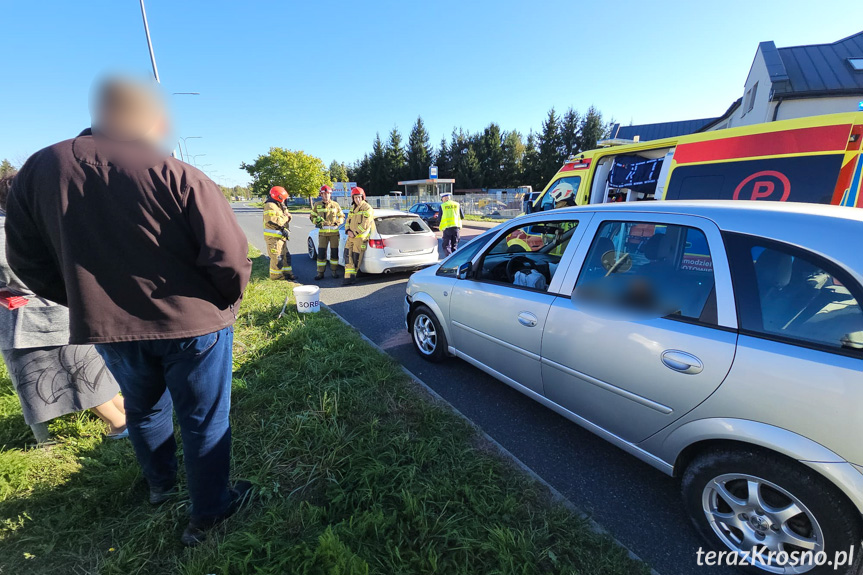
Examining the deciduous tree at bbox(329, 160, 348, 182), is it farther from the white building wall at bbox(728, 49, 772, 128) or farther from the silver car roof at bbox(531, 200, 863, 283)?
the silver car roof at bbox(531, 200, 863, 283)

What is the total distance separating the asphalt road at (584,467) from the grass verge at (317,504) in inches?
8.3

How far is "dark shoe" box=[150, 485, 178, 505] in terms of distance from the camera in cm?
201

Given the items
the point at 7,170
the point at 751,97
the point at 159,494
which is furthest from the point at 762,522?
the point at 751,97

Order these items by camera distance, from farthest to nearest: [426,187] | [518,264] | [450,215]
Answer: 1. [426,187]
2. [450,215]
3. [518,264]

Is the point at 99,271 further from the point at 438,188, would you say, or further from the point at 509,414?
the point at 438,188

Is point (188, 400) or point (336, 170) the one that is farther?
point (336, 170)

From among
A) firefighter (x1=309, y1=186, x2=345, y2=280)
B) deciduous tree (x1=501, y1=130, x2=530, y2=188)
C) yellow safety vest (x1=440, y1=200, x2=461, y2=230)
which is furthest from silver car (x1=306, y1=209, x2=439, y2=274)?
deciduous tree (x1=501, y1=130, x2=530, y2=188)

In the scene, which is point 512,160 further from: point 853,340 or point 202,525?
point 202,525

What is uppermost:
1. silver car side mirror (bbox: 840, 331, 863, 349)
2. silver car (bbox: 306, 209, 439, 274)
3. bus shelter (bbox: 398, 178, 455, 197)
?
bus shelter (bbox: 398, 178, 455, 197)

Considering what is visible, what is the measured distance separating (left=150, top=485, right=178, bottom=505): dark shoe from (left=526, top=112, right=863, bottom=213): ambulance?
19.4ft

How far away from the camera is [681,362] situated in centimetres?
175

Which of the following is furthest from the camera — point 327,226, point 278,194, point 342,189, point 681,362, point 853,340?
point 342,189

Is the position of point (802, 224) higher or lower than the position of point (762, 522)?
higher

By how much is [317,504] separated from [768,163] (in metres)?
5.41
